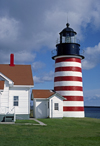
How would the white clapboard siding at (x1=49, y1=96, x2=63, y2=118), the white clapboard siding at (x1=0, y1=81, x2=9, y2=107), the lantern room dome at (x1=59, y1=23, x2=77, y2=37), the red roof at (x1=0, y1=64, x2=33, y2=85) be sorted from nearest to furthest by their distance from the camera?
the white clapboard siding at (x1=0, y1=81, x2=9, y2=107)
the red roof at (x1=0, y1=64, x2=33, y2=85)
the white clapboard siding at (x1=49, y1=96, x2=63, y2=118)
the lantern room dome at (x1=59, y1=23, x2=77, y2=37)

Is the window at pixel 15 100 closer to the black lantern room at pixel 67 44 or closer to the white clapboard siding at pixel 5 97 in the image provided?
the white clapboard siding at pixel 5 97

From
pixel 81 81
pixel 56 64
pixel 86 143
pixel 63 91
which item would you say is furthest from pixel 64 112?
pixel 86 143

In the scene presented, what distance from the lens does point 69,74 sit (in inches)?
1011

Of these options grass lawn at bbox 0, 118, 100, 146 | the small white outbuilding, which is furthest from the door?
grass lawn at bbox 0, 118, 100, 146

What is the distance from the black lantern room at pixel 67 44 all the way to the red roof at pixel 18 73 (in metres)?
4.56

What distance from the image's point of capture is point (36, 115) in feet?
80.6

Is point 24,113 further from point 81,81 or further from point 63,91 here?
point 81,81

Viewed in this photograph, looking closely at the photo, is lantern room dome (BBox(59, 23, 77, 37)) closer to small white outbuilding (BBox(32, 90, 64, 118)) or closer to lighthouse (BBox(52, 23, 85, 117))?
lighthouse (BBox(52, 23, 85, 117))

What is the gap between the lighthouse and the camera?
25.3 metres

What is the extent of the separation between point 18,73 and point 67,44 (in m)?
6.99

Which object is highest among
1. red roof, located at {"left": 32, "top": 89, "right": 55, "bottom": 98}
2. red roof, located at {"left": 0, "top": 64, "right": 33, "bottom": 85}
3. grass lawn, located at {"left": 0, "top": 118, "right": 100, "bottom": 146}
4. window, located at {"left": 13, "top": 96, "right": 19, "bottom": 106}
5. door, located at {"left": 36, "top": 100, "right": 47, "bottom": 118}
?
red roof, located at {"left": 0, "top": 64, "right": 33, "bottom": 85}

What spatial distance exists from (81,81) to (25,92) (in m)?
7.66

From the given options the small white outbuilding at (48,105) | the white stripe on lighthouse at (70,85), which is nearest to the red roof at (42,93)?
the small white outbuilding at (48,105)

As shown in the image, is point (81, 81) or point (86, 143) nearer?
point (86, 143)
